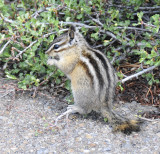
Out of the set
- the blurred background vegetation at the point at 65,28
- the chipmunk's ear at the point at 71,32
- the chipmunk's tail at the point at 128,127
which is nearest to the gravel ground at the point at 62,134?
the chipmunk's tail at the point at 128,127

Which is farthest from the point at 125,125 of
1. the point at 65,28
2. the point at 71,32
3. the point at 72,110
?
the point at 65,28

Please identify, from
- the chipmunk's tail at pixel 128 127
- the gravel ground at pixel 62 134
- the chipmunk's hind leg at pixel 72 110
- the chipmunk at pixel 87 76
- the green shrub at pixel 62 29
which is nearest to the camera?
the gravel ground at pixel 62 134

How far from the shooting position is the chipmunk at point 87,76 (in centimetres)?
418

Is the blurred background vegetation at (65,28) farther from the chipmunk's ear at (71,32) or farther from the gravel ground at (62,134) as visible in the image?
the gravel ground at (62,134)

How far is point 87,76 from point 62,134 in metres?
0.86

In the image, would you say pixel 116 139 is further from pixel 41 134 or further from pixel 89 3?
Answer: pixel 89 3

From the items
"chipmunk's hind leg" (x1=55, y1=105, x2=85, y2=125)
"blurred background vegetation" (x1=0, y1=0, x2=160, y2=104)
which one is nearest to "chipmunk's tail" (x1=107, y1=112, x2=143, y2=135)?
"chipmunk's hind leg" (x1=55, y1=105, x2=85, y2=125)

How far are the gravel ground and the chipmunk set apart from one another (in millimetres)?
154

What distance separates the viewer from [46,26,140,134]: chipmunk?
4.18 meters

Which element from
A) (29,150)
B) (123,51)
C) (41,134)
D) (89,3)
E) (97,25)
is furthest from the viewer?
(123,51)

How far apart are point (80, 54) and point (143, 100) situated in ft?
4.10

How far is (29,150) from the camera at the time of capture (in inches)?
148

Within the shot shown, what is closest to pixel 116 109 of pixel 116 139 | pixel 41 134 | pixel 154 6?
pixel 116 139

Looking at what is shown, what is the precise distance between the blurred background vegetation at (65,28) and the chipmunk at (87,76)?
215 millimetres
